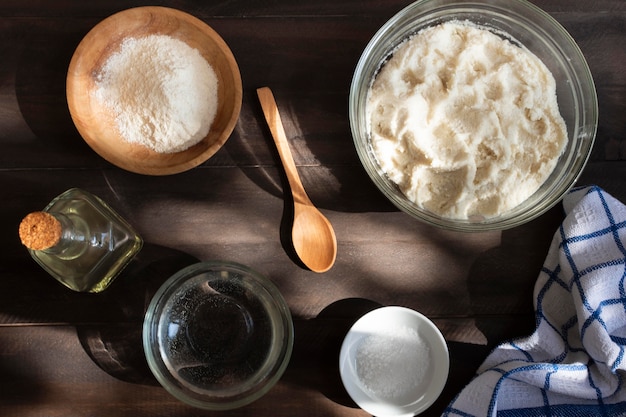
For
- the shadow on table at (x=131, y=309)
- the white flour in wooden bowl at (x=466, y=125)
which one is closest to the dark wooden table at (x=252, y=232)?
the shadow on table at (x=131, y=309)

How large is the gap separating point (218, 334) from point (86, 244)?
1.09ft

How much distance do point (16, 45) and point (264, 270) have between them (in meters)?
0.72

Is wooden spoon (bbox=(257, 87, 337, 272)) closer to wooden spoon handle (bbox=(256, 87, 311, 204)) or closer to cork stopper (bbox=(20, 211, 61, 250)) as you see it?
wooden spoon handle (bbox=(256, 87, 311, 204))

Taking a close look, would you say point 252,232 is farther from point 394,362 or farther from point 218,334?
point 394,362

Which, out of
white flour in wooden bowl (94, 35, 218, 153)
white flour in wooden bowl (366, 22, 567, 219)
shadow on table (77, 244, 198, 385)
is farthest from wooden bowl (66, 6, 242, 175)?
white flour in wooden bowl (366, 22, 567, 219)

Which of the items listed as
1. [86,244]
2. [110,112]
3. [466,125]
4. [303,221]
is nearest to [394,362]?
[303,221]

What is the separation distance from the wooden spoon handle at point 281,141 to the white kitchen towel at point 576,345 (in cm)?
54

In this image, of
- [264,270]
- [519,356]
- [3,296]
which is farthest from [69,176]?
[519,356]

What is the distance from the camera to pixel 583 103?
1.21 m

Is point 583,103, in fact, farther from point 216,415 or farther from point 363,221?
point 216,415

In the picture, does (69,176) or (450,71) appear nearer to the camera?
(450,71)

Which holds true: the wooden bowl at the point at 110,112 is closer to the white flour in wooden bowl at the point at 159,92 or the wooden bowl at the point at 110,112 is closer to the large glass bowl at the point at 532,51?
the white flour in wooden bowl at the point at 159,92

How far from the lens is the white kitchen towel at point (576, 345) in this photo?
1.22m

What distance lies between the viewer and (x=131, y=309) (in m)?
1.28
